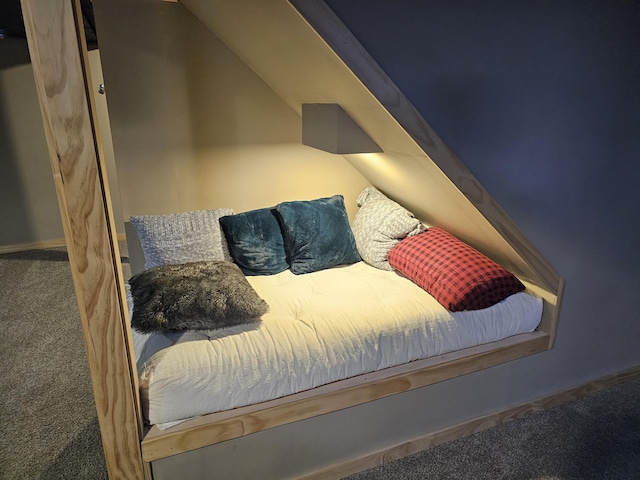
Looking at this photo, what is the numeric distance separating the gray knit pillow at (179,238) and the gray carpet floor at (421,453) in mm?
750

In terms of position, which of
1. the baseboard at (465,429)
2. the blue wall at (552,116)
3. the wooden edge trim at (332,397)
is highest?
the blue wall at (552,116)

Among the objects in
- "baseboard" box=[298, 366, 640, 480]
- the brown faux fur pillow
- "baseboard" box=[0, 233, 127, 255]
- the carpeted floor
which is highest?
the brown faux fur pillow

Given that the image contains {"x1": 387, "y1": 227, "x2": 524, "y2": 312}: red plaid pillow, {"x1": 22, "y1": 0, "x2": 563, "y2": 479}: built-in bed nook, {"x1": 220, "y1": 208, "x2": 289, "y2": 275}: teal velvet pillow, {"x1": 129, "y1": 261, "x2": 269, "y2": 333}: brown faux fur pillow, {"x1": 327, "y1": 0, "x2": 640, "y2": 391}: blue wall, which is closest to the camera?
{"x1": 22, "y1": 0, "x2": 563, "y2": 479}: built-in bed nook

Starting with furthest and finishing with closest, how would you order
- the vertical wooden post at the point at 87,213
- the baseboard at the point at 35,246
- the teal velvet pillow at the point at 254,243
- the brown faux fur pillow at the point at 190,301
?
the baseboard at the point at 35,246, the teal velvet pillow at the point at 254,243, the brown faux fur pillow at the point at 190,301, the vertical wooden post at the point at 87,213

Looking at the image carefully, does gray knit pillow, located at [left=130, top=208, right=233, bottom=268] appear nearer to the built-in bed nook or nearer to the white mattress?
the built-in bed nook

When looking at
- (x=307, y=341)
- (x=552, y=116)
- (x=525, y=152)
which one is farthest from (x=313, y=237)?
(x=552, y=116)

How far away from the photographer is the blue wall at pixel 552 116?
1325mm

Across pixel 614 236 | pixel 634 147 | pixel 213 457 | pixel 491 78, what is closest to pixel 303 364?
pixel 213 457

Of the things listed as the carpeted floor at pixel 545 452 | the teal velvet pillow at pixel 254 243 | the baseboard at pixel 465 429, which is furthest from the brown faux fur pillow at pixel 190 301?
the carpeted floor at pixel 545 452

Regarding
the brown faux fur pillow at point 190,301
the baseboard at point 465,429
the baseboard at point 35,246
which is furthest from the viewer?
the baseboard at point 35,246

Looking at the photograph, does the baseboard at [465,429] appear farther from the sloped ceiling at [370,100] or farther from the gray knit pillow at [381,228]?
the gray knit pillow at [381,228]

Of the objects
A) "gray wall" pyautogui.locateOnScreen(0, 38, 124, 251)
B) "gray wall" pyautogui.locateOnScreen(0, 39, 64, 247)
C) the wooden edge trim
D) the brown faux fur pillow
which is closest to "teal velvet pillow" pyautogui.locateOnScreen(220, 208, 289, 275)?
the brown faux fur pillow

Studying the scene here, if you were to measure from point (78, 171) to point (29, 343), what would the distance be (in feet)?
6.22

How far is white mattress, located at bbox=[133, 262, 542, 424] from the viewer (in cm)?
137
